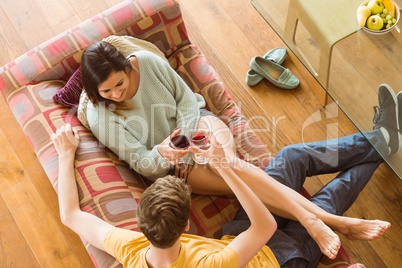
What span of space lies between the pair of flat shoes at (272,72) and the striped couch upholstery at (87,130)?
1.40 feet

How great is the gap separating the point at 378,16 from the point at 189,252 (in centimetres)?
145

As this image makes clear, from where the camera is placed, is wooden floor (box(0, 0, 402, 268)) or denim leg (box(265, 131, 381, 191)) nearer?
denim leg (box(265, 131, 381, 191))

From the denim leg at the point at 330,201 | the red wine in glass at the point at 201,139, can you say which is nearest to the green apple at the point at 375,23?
the denim leg at the point at 330,201

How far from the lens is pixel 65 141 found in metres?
1.84

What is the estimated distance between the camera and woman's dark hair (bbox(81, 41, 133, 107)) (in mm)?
1748

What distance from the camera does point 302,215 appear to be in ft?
5.76

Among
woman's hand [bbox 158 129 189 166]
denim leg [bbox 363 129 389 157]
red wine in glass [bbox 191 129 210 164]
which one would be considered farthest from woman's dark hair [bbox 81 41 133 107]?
denim leg [bbox 363 129 389 157]

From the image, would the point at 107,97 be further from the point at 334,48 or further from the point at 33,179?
the point at 334,48

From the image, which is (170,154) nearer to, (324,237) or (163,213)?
(163,213)

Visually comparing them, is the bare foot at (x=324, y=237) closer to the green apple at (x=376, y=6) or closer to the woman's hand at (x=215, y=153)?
the woman's hand at (x=215, y=153)

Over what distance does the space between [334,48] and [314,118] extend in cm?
47

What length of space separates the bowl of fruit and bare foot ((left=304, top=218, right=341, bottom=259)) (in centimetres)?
102

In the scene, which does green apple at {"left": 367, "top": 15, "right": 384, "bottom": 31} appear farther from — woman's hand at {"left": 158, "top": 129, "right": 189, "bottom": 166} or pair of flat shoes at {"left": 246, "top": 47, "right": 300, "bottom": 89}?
woman's hand at {"left": 158, "top": 129, "right": 189, "bottom": 166}

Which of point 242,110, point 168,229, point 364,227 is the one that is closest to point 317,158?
point 364,227
